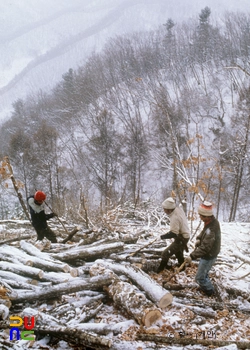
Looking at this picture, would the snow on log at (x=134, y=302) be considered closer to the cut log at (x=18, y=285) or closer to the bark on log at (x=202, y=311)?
the bark on log at (x=202, y=311)

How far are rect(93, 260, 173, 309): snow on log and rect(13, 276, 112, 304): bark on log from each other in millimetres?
403

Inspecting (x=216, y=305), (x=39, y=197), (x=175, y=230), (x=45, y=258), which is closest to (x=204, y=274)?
(x=216, y=305)

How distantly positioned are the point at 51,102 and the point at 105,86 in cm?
1009

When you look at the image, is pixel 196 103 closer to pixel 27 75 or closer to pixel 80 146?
pixel 80 146

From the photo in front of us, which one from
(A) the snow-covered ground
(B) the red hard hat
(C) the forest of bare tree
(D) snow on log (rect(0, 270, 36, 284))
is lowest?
(A) the snow-covered ground

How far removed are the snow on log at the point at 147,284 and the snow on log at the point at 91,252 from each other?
20.0 inches

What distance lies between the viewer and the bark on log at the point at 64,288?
13.4 ft

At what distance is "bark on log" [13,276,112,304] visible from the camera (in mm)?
4086

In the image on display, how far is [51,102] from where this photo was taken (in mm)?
40875

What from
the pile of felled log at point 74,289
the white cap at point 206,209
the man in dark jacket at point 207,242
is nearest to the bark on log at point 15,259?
the pile of felled log at point 74,289

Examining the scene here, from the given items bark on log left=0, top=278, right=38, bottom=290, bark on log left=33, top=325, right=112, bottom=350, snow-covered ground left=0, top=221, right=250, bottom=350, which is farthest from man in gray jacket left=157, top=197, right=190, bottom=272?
bark on log left=0, top=278, right=38, bottom=290

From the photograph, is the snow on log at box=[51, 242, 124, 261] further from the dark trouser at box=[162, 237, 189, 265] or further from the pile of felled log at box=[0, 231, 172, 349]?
the dark trouser at box=[162, 237, 189, 265]

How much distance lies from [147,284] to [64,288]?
132cm

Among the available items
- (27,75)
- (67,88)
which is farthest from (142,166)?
(27,75)
